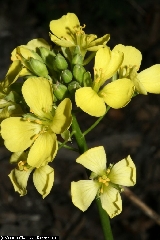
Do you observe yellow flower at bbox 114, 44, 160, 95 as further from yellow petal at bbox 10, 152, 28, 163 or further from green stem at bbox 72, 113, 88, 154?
yellow petal at bbox 10, 152, 28, 163

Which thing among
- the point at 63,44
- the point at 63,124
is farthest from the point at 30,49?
the point at 63,124

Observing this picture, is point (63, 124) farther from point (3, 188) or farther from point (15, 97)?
point (3, 188)

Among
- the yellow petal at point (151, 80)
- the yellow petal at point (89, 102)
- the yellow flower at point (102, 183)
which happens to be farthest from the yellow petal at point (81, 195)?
the yellow petal at point (151, 80)

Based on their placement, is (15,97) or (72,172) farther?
(72,172)

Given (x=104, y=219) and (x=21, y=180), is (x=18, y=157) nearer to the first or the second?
(x=21, y=180)

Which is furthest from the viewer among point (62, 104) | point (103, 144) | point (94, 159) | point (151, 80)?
point (103, 144)

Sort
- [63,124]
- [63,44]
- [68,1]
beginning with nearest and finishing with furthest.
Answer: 1. [63,124]
2. [63,44]
3. [68,1]

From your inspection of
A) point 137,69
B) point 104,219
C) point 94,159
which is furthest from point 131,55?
point 104,219
